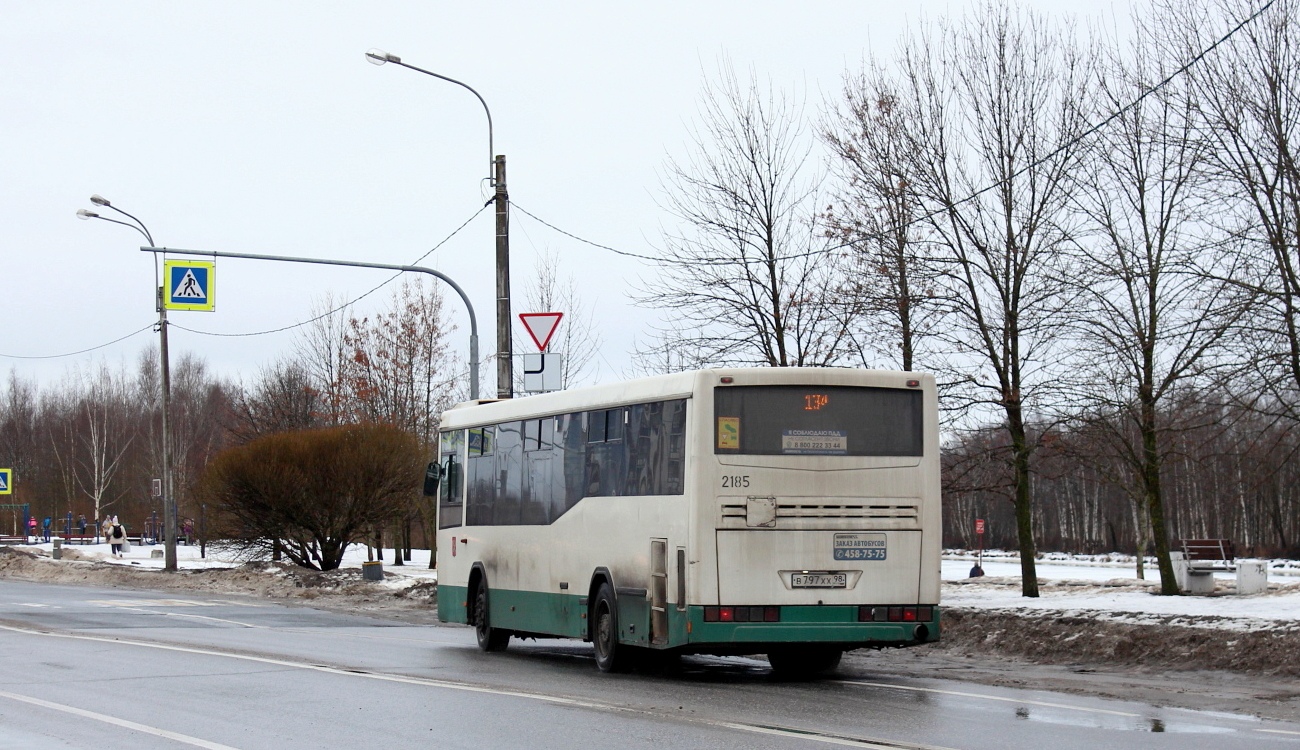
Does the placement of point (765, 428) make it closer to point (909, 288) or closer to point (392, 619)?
point (909, 288)

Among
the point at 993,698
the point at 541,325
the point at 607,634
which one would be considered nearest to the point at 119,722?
the point at 607,634

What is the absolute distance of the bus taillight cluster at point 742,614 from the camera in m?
13.3

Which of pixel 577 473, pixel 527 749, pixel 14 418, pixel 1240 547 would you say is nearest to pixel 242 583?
pixel 577 473

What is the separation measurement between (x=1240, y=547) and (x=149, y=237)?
188 ft

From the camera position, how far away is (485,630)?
61.1 feet

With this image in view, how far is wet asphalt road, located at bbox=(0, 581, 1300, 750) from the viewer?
9516 millimetres

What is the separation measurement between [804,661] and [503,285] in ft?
34.1

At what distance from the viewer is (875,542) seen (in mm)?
13727

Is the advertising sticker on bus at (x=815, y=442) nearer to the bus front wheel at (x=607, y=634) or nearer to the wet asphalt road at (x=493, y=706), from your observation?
the wet asphalt road at (x=493, y=706)

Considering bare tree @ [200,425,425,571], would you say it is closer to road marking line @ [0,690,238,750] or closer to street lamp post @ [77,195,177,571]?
street lamp post @ [77,195,177,571]

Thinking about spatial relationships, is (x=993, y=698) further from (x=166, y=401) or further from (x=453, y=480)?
(x=166, y=401)

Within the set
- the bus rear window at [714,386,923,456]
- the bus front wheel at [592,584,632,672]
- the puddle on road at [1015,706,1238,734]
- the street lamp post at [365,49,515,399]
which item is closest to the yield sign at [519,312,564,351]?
the street lamp post at [365,49,515,399]

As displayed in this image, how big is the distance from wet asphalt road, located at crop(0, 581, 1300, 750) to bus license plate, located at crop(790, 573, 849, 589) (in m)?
0.89

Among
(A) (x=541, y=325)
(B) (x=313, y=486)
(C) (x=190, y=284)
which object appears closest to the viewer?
(A) (x=541, y=325)
